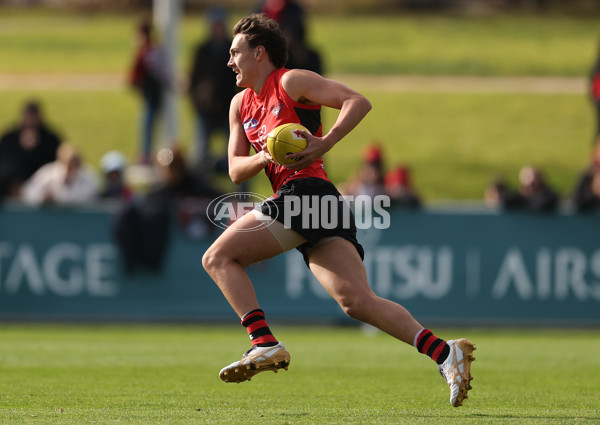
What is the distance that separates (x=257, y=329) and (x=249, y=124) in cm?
126

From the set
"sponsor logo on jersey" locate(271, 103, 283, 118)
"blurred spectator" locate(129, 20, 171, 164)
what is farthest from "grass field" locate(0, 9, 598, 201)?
"sponsor logo on jersey" locate(271, 103, 283, 118)

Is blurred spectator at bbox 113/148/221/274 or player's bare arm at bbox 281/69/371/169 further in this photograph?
blurred spectator at bbox 113/148/221/274

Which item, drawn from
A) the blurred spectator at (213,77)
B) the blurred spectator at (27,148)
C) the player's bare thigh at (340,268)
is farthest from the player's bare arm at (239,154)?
the blurred spectator at (213,77)

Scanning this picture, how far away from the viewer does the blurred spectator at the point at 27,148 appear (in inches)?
598

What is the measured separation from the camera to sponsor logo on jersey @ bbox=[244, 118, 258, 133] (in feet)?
22.3

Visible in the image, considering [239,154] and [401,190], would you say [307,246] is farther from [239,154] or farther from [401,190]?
[401,190]

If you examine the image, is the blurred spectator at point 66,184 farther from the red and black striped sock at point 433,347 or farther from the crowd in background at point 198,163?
the red and black striped sock at point 433,347

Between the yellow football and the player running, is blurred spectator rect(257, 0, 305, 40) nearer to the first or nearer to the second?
the player running

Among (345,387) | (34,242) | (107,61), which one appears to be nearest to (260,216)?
(345,387)

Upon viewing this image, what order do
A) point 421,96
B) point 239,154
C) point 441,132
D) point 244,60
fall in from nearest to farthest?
point 244,60, point 239,154, point 441,132, point 421,96

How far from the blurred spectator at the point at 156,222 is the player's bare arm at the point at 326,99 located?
7.21 m

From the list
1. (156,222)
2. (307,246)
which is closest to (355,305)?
(307,246)

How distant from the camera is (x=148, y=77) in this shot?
58.2 ft

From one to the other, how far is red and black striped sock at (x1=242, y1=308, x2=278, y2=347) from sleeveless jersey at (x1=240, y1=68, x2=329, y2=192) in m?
0.80
